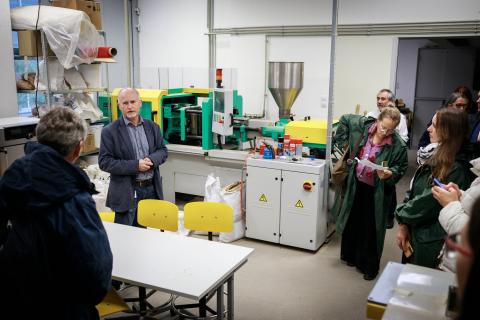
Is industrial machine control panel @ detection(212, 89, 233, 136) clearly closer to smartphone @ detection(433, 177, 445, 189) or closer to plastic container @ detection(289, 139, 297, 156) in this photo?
plastic container @ detection(289, 139, 297, 156)

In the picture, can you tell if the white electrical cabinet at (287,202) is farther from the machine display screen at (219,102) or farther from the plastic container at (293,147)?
the machine display screen at (219,102)

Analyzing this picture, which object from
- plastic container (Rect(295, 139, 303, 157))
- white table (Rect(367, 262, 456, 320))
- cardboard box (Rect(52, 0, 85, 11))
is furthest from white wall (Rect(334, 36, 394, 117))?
white table (Rect(367, 262, 456, 320))

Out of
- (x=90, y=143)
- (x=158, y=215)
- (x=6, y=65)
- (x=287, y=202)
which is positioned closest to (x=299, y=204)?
(x=287, y=202)

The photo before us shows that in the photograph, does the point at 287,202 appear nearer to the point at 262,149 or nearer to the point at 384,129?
the point at 262,149

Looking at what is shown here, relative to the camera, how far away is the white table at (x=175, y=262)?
6.61ft

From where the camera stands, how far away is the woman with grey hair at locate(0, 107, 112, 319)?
151 cm

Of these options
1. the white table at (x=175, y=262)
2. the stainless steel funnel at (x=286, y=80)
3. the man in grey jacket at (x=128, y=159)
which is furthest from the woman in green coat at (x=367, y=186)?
the man in grey jacket at (x=128, y=159)

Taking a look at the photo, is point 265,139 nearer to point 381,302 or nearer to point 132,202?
point 132,202

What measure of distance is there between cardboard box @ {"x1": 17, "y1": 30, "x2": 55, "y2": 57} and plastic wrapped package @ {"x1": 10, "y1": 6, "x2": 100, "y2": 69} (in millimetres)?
52

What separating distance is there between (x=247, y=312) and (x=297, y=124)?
179 cm

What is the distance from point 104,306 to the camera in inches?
89.9

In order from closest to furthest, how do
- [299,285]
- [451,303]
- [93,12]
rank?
1. [451,303]
2. [299,285]
3. [93,12]

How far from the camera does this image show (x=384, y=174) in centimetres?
318

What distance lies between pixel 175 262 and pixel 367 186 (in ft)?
5.84
